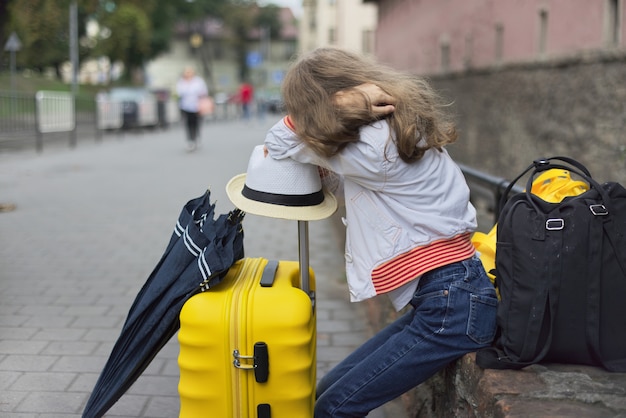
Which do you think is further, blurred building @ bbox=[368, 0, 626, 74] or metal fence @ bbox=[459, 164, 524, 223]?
blurred building @ bbox=[368, 0, 626, 74]

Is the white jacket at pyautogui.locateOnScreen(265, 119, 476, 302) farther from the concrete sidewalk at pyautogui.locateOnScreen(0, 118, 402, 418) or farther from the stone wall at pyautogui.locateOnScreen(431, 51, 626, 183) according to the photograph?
the stone wall at pyautogui.locateOnScreen(431, 51, 626, 183)

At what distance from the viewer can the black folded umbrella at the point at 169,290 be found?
255 cm

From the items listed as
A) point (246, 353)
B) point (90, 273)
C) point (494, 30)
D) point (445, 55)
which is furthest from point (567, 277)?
point (445, 55)

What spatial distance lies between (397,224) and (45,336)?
8.65 ft

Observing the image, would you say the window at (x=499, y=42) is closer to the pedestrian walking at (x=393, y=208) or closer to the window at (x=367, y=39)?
the pedestrian walking at (x=393, y=208)

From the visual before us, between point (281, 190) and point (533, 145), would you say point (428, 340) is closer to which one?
point (281, 190)

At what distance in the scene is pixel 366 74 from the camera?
8.30 ft

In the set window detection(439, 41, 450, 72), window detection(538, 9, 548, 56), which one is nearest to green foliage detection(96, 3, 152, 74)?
window detection(439, 41, 450, 72)

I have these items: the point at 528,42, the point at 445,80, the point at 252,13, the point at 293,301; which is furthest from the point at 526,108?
the point at 252,13

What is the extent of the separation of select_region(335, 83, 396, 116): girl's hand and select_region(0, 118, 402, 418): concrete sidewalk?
1.69m

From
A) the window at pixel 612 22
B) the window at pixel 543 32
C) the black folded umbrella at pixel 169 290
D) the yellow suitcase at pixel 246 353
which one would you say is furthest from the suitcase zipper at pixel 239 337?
the window at pixel 543 32

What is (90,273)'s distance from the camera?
580 centimetres

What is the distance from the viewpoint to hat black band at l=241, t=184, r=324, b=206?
2.61 m

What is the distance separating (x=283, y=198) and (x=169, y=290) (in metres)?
0.49
